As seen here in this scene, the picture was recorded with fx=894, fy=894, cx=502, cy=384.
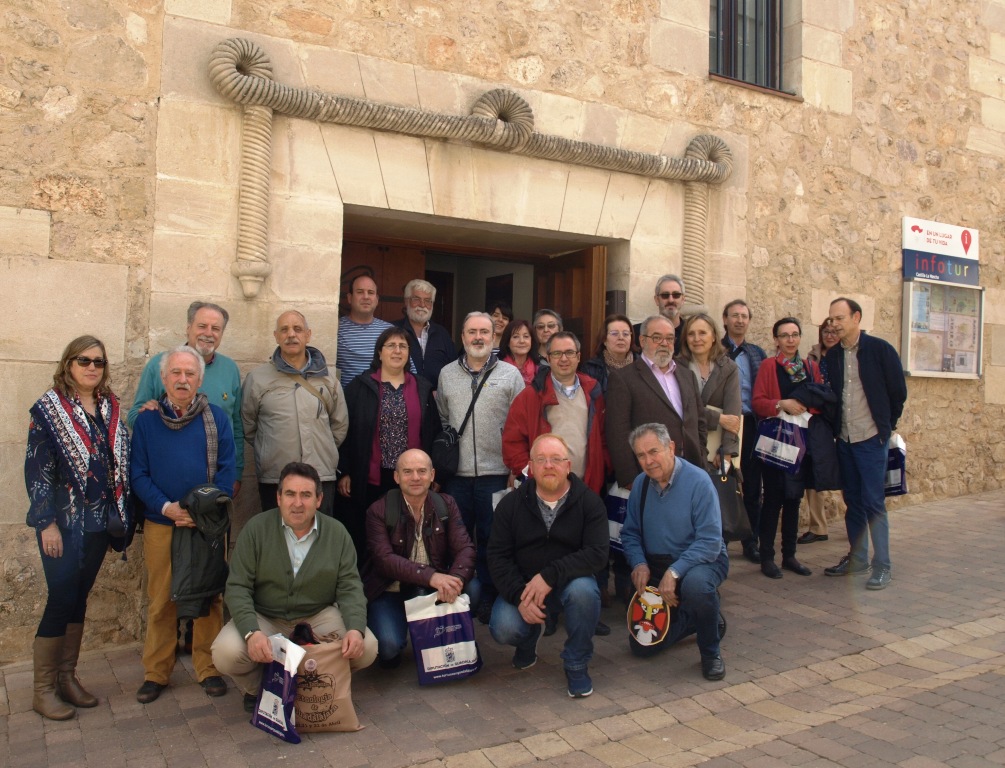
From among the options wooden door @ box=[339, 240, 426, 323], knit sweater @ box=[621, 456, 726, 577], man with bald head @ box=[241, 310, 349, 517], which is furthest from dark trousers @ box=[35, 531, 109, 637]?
wooden door @ box=[339, 240, 426, 323]

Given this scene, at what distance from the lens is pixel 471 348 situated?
4.79 meters

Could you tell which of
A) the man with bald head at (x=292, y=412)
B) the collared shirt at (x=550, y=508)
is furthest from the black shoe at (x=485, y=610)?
the man with bald head at (x=292, y=412)

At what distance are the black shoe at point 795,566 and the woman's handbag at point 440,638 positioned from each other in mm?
2675

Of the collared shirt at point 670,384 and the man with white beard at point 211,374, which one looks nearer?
the man with white beard at point 211,374

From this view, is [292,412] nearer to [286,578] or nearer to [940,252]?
[286,578]

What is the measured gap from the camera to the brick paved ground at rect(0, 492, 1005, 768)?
3.31 metres

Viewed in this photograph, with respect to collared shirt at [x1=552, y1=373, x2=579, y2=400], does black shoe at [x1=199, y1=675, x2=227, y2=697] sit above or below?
below

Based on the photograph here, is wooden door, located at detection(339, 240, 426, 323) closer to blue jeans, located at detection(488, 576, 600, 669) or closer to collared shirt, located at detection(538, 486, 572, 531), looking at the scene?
collared shirt, located at detection(538, 486, 572, 531)

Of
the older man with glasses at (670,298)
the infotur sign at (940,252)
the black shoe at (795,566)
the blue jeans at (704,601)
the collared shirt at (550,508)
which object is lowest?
the black shoe at (795,566)

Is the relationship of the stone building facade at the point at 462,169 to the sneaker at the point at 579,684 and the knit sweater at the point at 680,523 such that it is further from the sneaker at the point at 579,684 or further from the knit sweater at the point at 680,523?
the sneaker at the point at 579,684

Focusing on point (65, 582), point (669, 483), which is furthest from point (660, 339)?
point (65, 582)

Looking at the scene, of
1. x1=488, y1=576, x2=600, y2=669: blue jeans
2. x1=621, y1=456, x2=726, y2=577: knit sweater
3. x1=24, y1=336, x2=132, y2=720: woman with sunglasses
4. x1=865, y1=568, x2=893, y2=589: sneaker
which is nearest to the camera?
x1=24, y1=336, x2=132, y2=720: woman with sunglasses

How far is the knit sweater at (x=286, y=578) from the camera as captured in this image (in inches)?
146

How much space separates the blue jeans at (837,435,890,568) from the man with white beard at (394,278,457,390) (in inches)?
102
